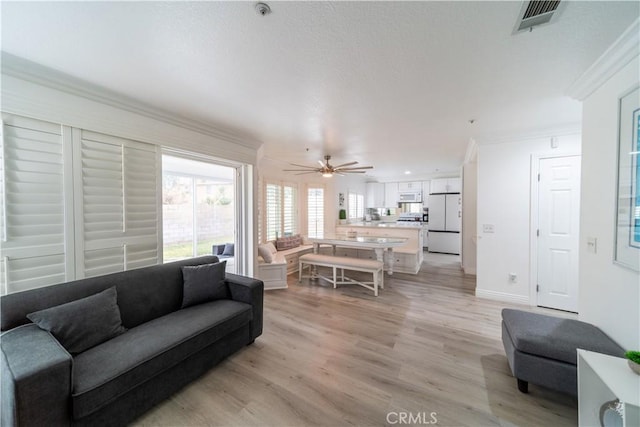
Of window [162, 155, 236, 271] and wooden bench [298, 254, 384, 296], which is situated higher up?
window [162, 155, 236, 271]

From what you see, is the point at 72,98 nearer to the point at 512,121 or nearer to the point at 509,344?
the point at 509,344

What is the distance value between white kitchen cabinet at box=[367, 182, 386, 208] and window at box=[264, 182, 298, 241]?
13.1 feet

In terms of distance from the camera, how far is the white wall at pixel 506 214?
339 centimetres

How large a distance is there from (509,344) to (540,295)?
2141mm

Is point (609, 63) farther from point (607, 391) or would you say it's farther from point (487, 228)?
point (487, 228)

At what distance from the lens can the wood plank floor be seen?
1.62 m

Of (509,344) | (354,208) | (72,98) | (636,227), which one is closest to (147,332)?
(72,98)

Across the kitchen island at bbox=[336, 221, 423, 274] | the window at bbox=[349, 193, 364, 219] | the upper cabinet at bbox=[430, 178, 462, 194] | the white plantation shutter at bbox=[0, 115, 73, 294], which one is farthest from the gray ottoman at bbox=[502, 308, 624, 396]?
the window at bbox=[349, 193, 364, 219]

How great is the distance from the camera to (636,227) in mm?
1473

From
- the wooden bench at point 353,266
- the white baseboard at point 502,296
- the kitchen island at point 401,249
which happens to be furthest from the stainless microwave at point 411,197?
the white baseboard at point 502,296

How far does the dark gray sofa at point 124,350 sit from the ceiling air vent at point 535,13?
2.88 meters

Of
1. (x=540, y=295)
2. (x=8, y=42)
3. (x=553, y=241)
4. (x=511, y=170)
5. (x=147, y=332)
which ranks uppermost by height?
(x=8, y=42)
